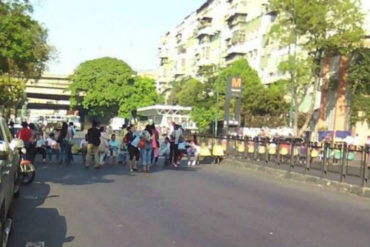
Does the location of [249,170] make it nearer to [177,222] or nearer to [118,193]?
[118,193]

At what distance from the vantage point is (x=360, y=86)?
4594cm

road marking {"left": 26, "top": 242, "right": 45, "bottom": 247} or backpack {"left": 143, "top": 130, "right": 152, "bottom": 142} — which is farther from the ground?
backpack {"left": 143, "top": 130, "right": 152, "bottom": 142}

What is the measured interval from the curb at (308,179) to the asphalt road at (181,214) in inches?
17.4

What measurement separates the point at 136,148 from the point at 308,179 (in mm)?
6085

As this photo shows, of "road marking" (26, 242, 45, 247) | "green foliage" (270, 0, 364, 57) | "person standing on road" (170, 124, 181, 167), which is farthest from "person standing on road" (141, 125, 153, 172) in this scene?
"green foliage" (270, 0, 364, 57)

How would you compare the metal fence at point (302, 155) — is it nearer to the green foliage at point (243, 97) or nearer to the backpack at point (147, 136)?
the backpack at point (147, 136)

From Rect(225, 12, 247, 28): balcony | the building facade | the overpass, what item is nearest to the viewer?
the building facade

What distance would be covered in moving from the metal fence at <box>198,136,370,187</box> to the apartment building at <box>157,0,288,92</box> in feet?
119

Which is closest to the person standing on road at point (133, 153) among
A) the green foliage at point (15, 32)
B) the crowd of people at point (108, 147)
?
the crowd of people at point (108, 147)

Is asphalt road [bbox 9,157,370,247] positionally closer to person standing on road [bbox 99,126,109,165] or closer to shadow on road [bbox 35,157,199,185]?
shadow on road [bbox 35,157,199,185]

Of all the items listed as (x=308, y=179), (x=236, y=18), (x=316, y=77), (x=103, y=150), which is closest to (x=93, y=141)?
(x=103, y=150)

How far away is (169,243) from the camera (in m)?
8.40

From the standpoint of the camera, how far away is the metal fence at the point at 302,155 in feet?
59.3

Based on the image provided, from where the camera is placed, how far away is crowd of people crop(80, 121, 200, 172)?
22.4 meters
